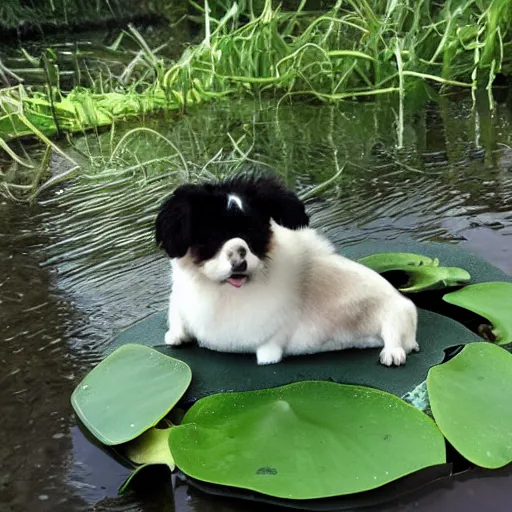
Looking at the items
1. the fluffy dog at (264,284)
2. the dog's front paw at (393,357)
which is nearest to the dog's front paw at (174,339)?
the fluffy dog at (264,284)

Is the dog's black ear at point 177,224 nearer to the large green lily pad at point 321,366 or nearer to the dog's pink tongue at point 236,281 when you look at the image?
the dog's pink tongue at point 236,281

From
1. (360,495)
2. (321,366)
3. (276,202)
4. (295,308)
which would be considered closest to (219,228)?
(276,202)

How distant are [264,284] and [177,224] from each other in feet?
0.69

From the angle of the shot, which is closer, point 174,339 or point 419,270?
point 174,339

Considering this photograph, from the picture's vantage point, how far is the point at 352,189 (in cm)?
243

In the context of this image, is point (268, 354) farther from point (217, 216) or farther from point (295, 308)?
point (217, 216)

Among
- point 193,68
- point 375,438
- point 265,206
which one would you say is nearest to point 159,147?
point 193,68

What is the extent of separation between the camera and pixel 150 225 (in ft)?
7.40

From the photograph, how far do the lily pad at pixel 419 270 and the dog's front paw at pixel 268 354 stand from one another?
1.36 ft

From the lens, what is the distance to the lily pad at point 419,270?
166 centimetres

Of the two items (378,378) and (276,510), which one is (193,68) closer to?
(378,378)

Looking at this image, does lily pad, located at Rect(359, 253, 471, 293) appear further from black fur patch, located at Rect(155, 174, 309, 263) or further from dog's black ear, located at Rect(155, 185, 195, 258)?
dog's black ear, located at Rect(155, 185, 195, 258)

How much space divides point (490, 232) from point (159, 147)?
147 cm

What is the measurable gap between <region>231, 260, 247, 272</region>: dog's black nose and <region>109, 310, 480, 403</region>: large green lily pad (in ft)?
0.79
